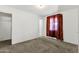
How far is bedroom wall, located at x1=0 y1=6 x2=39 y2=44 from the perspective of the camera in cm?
128

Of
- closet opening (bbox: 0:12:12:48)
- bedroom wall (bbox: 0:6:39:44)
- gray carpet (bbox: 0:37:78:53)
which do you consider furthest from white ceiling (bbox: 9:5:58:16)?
gray carpet (bbox: 0:37:78:53)

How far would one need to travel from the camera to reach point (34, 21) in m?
1.37

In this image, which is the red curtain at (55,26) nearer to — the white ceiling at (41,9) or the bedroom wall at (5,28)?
the white ceiling at (41,9)

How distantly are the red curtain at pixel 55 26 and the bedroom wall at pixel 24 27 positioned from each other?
200 millimetres

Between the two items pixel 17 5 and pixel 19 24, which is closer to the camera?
pixel 17 5

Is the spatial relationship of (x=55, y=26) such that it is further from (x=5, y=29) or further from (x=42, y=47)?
(x=5, y=29)

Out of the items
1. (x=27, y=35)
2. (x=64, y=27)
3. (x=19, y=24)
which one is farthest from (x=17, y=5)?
(x=64, y=27)

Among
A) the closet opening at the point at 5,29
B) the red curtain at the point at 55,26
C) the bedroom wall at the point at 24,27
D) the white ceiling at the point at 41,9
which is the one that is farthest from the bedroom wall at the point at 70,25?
the closet opening at the point at 5,29

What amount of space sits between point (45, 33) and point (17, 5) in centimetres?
58

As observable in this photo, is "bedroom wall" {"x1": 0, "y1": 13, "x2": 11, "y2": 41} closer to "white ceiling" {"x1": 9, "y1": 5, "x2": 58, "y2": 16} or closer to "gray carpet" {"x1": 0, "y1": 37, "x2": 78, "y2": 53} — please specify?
"gray carpet" {"x1": 0, "y1": 37, "x2": 78, "y2": 53}

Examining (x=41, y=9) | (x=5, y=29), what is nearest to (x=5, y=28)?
(x=5, y=29)

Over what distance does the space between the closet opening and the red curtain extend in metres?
0.61

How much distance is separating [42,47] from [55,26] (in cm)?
38
